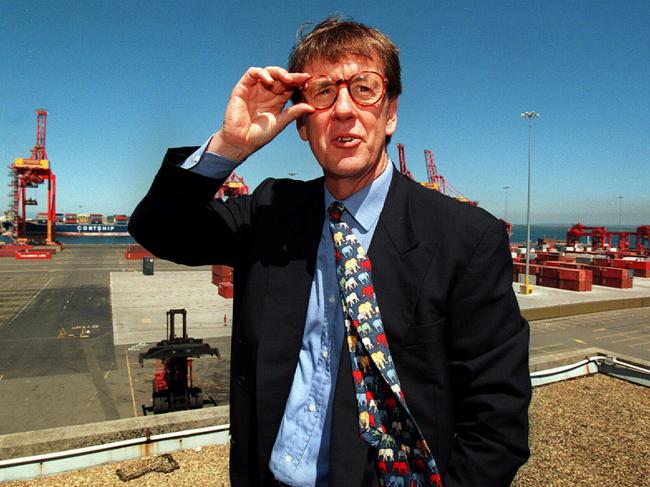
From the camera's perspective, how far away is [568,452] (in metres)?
6.09

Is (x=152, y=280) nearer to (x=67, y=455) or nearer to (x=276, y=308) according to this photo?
(x=67, y=455)

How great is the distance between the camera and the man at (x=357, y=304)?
68.4 inches

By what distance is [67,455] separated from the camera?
16.8 ft

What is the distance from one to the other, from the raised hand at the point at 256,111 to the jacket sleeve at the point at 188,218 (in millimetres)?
169

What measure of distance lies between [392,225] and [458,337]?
56 centimetres

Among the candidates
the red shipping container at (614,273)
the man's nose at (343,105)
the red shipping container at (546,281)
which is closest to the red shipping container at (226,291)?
the red shipping container at (546,281)

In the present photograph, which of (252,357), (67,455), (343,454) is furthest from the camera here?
(67,455)

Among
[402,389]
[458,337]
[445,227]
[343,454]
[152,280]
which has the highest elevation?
[445,227]

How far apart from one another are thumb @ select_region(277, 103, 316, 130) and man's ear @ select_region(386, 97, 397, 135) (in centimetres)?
40

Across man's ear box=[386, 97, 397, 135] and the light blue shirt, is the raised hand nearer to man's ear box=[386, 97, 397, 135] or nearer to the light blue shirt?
the light blue shirt

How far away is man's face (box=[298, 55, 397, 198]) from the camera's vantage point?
5.97 feet

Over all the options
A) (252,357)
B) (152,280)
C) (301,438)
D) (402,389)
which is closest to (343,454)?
(301,438)

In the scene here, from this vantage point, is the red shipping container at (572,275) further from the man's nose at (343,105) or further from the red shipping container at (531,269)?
the man's nose at (343,105)

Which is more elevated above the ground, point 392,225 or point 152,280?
point 392,225
